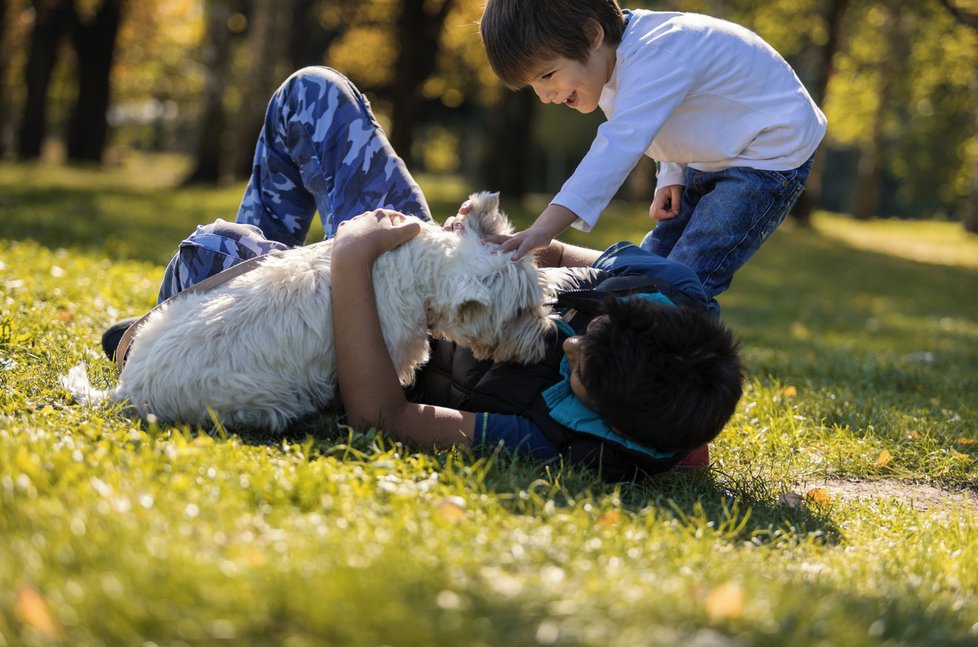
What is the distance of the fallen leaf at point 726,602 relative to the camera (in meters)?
2.36

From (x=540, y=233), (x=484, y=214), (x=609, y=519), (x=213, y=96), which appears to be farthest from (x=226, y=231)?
(x=213, y=96)

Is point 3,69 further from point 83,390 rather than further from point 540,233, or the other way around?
point 540,233

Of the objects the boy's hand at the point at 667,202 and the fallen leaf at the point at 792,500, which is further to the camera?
the boy's hand at the point at 667,202

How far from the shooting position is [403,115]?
A: 21.3 meters

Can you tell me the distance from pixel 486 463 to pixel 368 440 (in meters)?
0.48

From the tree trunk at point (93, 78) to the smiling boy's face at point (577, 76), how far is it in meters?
27.7

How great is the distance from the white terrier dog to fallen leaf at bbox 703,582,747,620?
1.53 metres

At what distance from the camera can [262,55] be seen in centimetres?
1906

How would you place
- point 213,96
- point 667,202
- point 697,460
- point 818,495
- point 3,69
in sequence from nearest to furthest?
1. point 818,495
2. point 697,460
3. point 667,202
4. point 213,96
5. point 3,69

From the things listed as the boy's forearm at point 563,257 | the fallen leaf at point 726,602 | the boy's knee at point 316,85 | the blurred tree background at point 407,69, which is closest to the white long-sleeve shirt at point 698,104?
the boy's forearm at point 563,257

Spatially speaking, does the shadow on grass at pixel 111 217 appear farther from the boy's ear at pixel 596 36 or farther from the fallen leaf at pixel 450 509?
the fallen leaf at pixel 450 509

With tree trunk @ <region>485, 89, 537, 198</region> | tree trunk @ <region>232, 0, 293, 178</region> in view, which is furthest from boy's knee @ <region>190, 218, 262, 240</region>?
tree trunk @ <region>485, 89, 537, 198</region>

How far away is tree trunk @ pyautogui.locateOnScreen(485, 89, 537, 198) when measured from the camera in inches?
834

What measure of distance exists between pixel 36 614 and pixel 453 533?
1159 millimetres
